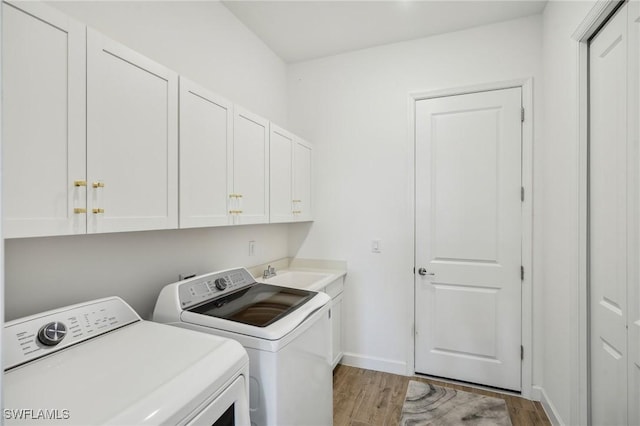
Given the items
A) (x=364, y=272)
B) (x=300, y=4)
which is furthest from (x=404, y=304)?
(x=300, y=4)

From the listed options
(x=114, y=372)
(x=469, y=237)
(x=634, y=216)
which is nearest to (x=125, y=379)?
(x=114, y=372)

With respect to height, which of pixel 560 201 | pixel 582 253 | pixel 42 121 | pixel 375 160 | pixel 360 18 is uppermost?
pixel 360 18

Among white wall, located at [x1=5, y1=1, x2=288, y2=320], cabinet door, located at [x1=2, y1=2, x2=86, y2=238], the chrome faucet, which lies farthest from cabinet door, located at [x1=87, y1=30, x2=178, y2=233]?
the chrome faucet

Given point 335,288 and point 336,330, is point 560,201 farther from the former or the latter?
point 336,330

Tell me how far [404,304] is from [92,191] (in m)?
2.31

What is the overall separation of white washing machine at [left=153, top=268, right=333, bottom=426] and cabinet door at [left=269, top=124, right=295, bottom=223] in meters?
0.61

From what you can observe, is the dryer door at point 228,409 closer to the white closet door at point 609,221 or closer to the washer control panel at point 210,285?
the washer control panel at point 210,285

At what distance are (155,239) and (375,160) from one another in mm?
1830

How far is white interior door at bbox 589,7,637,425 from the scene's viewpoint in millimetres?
1339

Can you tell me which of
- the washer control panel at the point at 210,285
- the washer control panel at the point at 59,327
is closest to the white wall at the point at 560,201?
the washer control panel at the point at 210,285

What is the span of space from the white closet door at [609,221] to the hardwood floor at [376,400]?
2.13ft

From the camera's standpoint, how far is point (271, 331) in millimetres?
1260

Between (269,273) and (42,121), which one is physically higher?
(42,121)

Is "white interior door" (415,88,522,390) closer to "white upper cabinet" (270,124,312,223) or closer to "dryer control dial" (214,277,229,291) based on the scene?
"white upper cabinet" (270,124,312,223)
